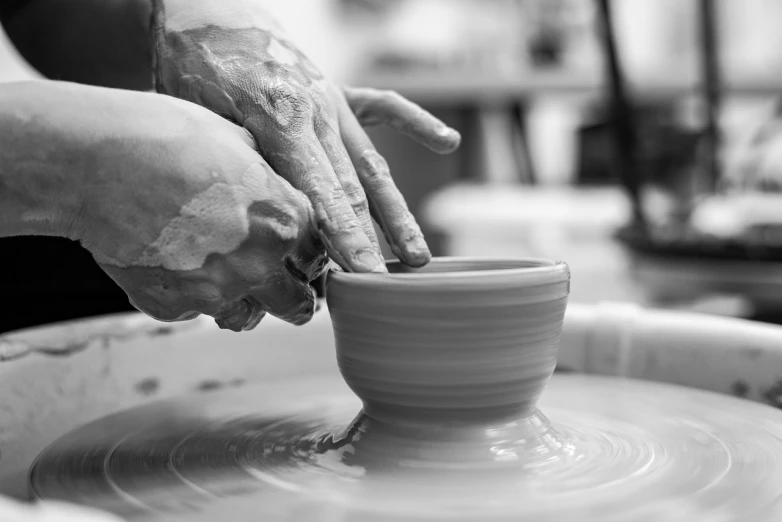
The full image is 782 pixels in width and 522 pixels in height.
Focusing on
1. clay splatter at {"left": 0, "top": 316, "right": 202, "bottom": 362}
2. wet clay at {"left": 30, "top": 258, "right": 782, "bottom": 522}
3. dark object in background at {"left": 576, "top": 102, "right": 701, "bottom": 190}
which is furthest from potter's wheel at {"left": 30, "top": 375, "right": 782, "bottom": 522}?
dark object in background at {"left": 576, "top": 102, "right": 701, "bottom": 190}

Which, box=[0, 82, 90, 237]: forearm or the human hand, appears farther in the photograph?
box=[0, 82, 90, 237]: forearm

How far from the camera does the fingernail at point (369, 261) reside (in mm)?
684

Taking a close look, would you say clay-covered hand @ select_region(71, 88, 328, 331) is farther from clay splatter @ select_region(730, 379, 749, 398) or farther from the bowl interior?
clay splatter @ select_region(730, 379, 749, 398)

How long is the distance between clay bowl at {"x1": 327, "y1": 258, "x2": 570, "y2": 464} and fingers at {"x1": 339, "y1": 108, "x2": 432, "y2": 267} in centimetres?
8

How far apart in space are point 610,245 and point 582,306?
2141mm

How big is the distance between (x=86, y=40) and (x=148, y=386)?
0.50 meters

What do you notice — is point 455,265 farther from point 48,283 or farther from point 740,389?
point 48,283

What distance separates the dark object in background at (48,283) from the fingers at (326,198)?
548 mm

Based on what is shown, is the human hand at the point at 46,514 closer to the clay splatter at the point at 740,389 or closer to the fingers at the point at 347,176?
the fingers at the point at 347,176

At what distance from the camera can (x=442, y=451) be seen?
67 cm

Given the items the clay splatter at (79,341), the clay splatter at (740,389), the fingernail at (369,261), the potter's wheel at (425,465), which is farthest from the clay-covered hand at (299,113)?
the clay splatter at (740,389)

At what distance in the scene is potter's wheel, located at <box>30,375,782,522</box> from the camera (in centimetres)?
60

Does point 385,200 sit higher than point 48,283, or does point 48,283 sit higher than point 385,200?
point 385,200

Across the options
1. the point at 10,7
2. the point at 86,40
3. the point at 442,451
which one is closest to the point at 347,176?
the point at 442,451
